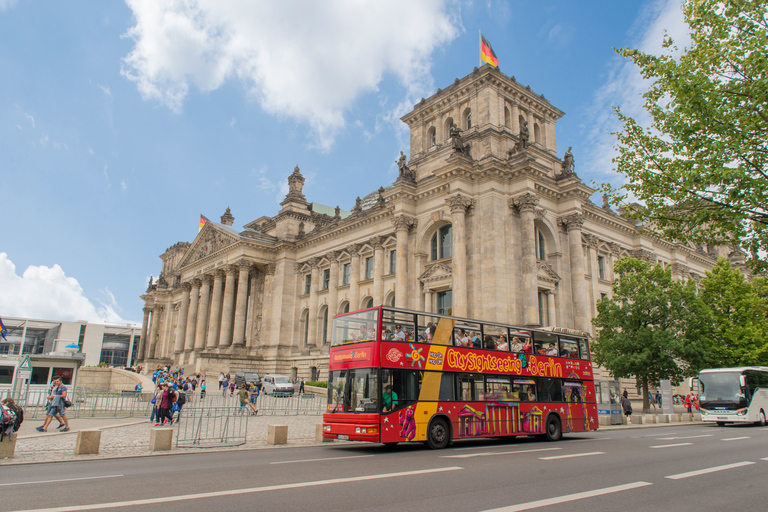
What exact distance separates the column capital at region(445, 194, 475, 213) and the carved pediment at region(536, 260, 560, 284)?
254 inches

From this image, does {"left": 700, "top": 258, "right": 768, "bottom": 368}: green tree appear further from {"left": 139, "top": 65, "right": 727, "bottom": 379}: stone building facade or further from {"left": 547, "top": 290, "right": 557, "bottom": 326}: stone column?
{"left": 547, "top": 290, "right": 557, "bottom": 326}: stone column

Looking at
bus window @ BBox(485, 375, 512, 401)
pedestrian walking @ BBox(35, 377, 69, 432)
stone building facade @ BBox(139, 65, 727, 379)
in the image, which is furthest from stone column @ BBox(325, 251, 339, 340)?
bus window @ BBox(485, 375, 512, 401)

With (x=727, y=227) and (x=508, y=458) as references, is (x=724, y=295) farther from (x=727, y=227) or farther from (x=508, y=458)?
(x=508, y=458)

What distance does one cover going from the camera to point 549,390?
61.1 ft

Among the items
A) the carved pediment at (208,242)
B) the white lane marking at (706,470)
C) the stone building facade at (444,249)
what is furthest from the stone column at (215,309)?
the white lane marking at (706,470)

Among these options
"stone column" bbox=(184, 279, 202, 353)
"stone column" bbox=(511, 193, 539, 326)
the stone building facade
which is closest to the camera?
"stone column" bbox=(511, 193, 539, 326)

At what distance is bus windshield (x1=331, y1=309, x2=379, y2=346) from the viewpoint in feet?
50.2

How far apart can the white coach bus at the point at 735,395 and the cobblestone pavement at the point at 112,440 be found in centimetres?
2088

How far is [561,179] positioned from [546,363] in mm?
22479

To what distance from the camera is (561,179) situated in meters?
37.8

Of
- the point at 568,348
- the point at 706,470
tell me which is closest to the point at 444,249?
the point at 568,348

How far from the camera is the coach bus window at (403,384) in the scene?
14781 mm

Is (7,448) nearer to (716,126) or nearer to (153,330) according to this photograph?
(716,126)

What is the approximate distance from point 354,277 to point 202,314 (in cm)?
2270
